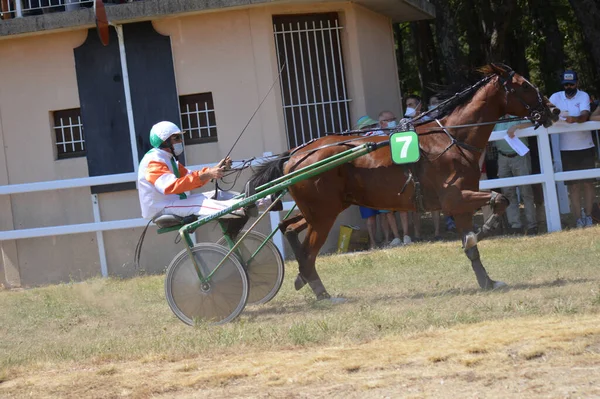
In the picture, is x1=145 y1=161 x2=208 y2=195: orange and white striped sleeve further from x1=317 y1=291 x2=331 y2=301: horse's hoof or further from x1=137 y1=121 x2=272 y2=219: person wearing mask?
x1=317 y1=291 x2=331 y2=301: horse's hoof

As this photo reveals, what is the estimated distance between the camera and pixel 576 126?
48.0ft

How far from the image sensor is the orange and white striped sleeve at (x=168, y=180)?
944cm

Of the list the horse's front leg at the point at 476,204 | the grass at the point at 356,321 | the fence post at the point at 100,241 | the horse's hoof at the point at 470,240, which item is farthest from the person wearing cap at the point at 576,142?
the fence post at the point at 100,241

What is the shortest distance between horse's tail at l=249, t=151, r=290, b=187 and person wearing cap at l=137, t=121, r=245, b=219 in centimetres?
54

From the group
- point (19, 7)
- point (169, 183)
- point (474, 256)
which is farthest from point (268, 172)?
Result: point (19, 7)

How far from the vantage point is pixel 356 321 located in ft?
28.6

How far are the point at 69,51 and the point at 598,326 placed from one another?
36.5 ft

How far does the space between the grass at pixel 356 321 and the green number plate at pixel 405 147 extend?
1.45 m

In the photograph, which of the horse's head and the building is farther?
the building

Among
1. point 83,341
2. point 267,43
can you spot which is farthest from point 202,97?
point 83,341

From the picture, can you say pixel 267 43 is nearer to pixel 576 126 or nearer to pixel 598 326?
pixel 576 126

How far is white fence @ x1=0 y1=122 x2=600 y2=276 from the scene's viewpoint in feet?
48.1

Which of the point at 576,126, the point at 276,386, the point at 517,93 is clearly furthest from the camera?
the point at 576,126

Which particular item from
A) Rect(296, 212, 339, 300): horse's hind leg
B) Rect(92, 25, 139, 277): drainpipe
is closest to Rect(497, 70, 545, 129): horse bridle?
Rect(296, 212, 339, 300): horse's hind leg
